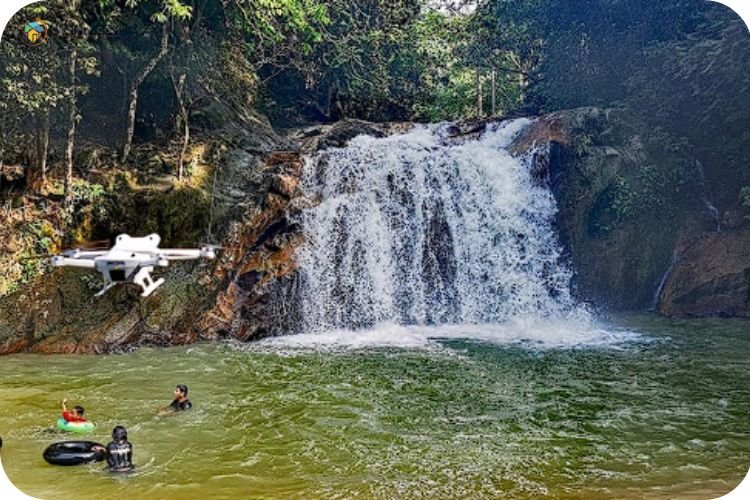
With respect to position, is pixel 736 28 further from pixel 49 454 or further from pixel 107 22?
pixel 49 454

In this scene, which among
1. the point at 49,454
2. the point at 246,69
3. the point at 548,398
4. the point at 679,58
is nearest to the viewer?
the point at 49,454

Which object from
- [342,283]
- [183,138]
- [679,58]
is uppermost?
[679,58]

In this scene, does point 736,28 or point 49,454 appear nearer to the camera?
point 49,454

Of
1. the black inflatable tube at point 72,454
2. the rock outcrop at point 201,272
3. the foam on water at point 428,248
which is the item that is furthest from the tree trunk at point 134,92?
the black inflatable tube at point 72,454

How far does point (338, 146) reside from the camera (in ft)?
27.7

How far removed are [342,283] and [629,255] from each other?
138 inches

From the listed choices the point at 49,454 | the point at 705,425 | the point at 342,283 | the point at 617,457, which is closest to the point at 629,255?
the point at 342,283

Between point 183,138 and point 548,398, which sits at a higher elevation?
point 183,138

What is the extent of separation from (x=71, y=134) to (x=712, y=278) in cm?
682

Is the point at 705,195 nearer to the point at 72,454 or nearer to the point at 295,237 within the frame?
the point at 295,237

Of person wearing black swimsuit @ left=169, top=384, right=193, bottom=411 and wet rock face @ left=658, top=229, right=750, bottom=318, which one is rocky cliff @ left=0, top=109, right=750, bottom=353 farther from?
person wearing black swimsuit @ left=169, top=384, right=193, bottom=411

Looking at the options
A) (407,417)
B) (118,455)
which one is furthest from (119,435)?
(407,417)

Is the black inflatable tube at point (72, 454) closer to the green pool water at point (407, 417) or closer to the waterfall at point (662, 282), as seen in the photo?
the green pool water at point (407, 417)

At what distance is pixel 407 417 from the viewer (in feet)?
14.8
